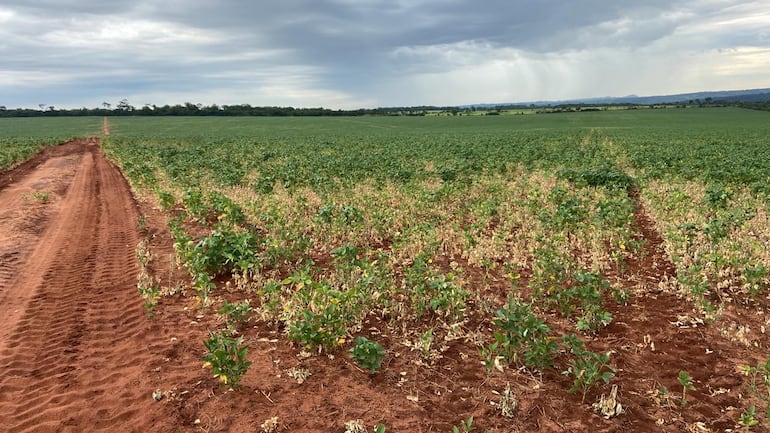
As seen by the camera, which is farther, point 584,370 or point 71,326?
point 71,326

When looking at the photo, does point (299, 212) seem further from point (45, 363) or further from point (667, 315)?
point (667, 315)

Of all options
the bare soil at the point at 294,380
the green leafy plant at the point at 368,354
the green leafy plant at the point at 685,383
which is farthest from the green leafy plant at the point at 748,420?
the green leafy plant at the point at 368,354

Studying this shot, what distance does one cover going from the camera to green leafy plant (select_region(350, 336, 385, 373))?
463 cm

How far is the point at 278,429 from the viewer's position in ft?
12.9

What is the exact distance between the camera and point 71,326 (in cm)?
575

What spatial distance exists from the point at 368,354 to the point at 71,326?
368cm

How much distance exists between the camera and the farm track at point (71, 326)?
4195mm

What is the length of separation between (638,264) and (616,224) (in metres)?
1.49

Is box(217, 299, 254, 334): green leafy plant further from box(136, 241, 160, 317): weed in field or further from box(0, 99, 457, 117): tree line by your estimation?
box(0, 99, 457, 117): tree line

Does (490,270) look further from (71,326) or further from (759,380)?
(71,326)

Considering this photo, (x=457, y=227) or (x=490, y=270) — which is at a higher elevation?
(x=457, y=227)

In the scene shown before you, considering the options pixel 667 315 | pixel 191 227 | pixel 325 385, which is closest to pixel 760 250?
pixel 667 315

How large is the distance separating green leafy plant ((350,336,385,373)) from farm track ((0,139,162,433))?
1848mm

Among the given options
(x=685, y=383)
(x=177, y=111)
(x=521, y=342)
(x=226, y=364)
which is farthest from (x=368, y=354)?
(x=177, y=111)
